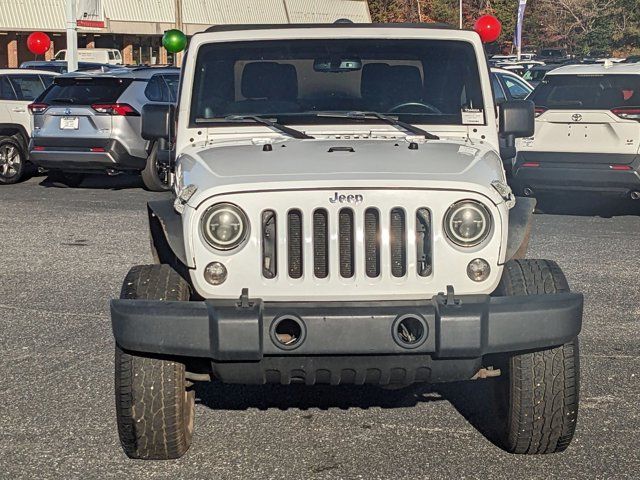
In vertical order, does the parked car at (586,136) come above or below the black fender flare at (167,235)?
below

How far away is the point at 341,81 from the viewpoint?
21.0 ft

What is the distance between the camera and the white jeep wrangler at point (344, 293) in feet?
15.7

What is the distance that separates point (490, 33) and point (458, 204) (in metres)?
18.8

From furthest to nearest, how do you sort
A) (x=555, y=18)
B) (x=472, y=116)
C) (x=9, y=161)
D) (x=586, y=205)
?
(x=555, y=18), (x=9, y=161), (x=586, y=205), (x=472, y=116)

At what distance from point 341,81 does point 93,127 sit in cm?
1003

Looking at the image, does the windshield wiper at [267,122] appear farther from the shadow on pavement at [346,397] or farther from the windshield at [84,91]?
the windshield at [84,91]

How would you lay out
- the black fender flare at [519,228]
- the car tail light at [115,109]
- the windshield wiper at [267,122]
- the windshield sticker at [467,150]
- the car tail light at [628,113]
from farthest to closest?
1. the car tail light at [115,109]
2. the car tail light at [628,113]
3. the windshield wiper at [267,122]
4. the windshield sticker at [467,150]
5. the black fender flare at [519,228]

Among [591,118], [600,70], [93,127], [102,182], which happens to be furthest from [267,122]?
[102,182]

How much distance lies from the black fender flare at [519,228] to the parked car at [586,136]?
7.58 meters

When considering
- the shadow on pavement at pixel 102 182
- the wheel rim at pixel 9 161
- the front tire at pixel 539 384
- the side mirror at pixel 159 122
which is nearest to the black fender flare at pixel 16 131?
the wheel rim at pixel 9 161

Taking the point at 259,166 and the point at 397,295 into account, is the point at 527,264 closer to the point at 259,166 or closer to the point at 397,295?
the point at 397,295

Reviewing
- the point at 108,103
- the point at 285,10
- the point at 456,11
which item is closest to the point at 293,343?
the point at 108,103

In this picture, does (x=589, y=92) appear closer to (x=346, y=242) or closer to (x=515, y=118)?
(x=515, y=118)

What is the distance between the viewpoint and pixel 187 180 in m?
5.39
